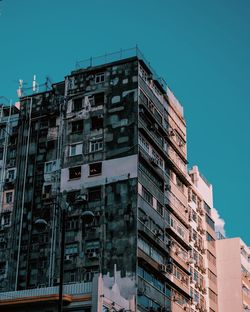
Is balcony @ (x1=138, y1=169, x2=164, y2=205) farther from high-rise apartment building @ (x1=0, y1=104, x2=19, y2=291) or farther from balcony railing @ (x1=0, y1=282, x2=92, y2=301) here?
balcony railing @ (x1=0, y1=282, x2=92, y2=301)

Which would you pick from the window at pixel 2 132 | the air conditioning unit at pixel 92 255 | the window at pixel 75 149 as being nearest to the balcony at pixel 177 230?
the air conditioning unit at pixel 92 255

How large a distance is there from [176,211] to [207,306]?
43.2ft

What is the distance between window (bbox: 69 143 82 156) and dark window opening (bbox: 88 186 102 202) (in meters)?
4.29

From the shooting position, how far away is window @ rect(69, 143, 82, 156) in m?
65.7

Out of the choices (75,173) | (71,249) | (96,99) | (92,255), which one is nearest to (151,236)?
(92,255)

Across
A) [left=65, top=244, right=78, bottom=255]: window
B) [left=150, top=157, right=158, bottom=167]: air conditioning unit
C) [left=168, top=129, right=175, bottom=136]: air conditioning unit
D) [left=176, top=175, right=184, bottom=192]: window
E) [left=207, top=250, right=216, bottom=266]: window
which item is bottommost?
[left=65, top=244, right=78, bottom=255]: window

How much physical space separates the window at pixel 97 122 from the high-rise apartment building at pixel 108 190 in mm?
104

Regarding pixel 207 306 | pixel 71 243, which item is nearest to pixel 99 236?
pixel 71 243

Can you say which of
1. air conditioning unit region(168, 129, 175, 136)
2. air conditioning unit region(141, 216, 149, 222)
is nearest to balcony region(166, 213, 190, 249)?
air conditioning unit region(141, 216, 149, 222)

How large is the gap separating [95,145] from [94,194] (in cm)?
492

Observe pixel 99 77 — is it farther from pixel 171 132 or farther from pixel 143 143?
pixel 171 132

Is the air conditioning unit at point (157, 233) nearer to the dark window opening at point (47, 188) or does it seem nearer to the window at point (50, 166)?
the dark window opening at point (47, 188)

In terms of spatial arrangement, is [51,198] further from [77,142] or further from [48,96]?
[48,96]

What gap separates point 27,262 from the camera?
6281cm
